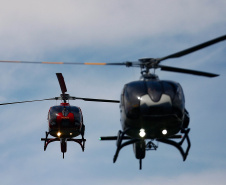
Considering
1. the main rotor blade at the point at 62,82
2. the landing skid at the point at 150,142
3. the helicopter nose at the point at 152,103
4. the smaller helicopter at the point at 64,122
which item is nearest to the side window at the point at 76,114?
the smaller helicopter at the point at 64,122

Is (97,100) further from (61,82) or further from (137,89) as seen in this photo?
(137,89)

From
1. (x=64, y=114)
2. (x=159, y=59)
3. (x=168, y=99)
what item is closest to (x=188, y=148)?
(x=168, y=99)

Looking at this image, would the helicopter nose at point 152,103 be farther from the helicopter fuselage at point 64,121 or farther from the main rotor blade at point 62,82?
the main rotor blade at point 62,82

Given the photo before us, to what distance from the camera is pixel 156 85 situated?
22.3 meters

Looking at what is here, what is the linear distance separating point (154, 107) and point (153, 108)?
68mm

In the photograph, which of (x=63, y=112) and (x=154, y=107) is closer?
(x=154, y=107)

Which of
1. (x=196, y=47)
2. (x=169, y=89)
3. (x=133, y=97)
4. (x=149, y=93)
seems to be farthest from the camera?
(x=169, y=89)

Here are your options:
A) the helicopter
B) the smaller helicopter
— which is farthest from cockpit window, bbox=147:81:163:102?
the smaller helicopter

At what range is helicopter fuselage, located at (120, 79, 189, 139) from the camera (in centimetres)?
2156

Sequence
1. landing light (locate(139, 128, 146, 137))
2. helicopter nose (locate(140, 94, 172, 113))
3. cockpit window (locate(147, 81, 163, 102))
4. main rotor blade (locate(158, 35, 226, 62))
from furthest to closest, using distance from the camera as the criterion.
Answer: landing light (locate(139, 128, 146, 137)), cockpit window (locate(147, 81, 163, 102)), helicopter nose (locate(140, 94, 172, 113)), main rotor blade (locate(158, 35, 226, 62))

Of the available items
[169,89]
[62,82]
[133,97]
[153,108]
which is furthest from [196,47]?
[62,82]

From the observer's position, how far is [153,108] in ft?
70.4

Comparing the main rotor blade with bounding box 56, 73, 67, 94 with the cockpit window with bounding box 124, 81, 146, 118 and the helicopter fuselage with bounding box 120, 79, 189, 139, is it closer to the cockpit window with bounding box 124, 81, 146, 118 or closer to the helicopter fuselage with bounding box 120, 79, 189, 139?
the helicopter fuselage with bounding box 120, 79, 189, 139

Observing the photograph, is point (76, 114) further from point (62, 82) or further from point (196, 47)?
point (196, 47)
